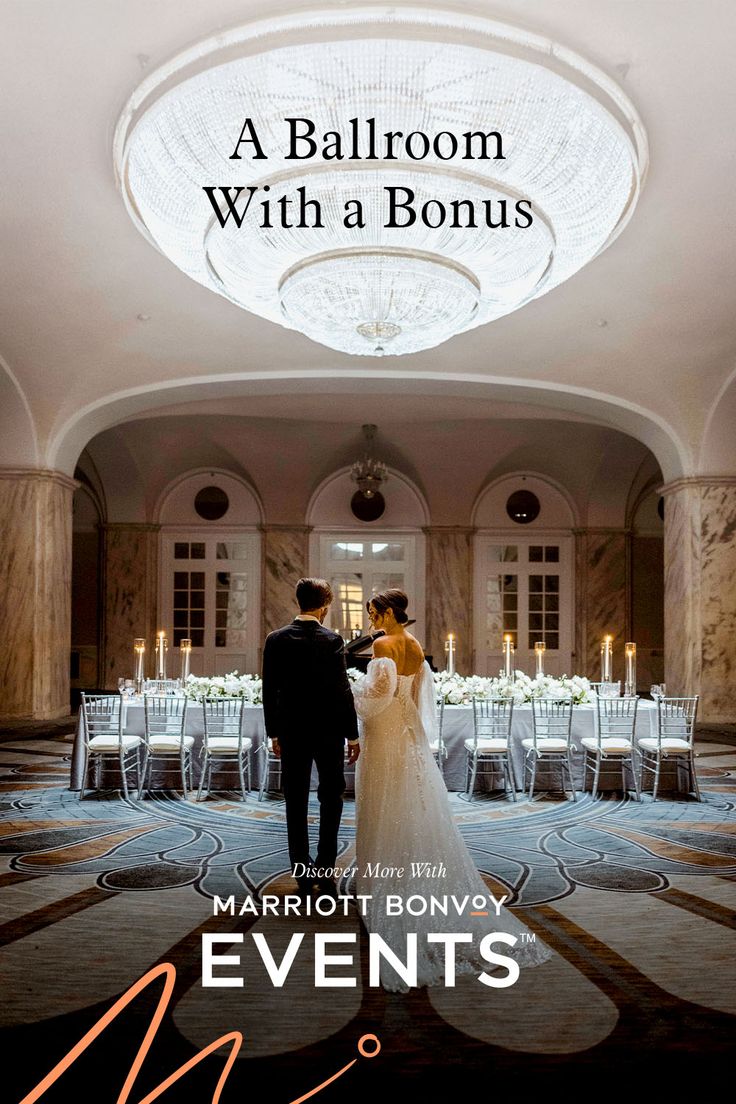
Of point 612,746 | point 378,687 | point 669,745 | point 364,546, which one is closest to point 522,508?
point 364,546

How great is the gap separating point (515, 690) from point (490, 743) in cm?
77

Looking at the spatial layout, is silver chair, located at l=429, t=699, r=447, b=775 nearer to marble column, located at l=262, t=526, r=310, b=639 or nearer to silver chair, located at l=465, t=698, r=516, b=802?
silver chair, located at l=465, t=698, r=516, b=802

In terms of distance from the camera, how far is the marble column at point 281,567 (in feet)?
53.5

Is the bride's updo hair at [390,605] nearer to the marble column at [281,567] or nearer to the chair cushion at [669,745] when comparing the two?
the chair cushion at [669,745]

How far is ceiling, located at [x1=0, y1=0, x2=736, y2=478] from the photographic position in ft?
→ 15.5

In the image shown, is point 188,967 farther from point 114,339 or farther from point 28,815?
point 114,339

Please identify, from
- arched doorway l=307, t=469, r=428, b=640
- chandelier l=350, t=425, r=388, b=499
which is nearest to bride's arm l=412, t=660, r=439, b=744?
chandelier l=350, t=425, r=388, b=499

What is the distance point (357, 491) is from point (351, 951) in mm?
13096

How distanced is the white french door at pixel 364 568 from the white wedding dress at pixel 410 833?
12001 millimetres

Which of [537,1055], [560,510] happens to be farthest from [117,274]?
[560,510]

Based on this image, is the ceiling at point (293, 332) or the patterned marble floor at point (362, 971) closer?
the patterned marble floor at point (362, 971)

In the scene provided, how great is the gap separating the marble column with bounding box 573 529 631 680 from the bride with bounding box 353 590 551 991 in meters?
12.7

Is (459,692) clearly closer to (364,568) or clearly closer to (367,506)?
(364,568)

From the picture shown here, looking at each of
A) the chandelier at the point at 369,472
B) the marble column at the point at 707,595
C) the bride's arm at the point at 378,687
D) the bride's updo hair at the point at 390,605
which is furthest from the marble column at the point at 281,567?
the bride's arm at the point at 378,687
